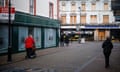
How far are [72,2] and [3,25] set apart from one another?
49.5 meters

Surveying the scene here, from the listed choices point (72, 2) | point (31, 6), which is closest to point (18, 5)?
point (31, 6)

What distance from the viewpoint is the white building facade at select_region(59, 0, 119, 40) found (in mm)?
71750

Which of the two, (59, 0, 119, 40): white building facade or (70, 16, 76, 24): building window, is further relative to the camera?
(70, 16, 76, 24): building window

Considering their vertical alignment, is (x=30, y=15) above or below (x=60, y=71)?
above

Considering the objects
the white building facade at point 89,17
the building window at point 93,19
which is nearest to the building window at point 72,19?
the white building facade at point 89,17

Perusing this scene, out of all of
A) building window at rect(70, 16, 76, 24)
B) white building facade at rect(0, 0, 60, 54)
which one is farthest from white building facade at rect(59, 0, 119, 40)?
white building facade at rect(0, 0, 60, 54)

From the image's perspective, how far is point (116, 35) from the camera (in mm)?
72312

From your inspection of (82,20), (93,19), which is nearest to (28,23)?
(82,20)

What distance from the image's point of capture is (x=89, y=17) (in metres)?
72.7

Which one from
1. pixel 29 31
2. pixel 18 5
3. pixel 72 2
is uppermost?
pixel 72 2

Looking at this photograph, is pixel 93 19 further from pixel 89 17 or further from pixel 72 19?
pixel 72 19

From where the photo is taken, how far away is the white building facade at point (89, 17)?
71750 mm

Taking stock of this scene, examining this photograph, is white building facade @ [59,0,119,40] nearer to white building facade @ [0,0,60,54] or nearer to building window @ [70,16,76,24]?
building window @ [70,16,76,24]

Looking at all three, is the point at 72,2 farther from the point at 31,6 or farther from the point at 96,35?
the point at 31,6
